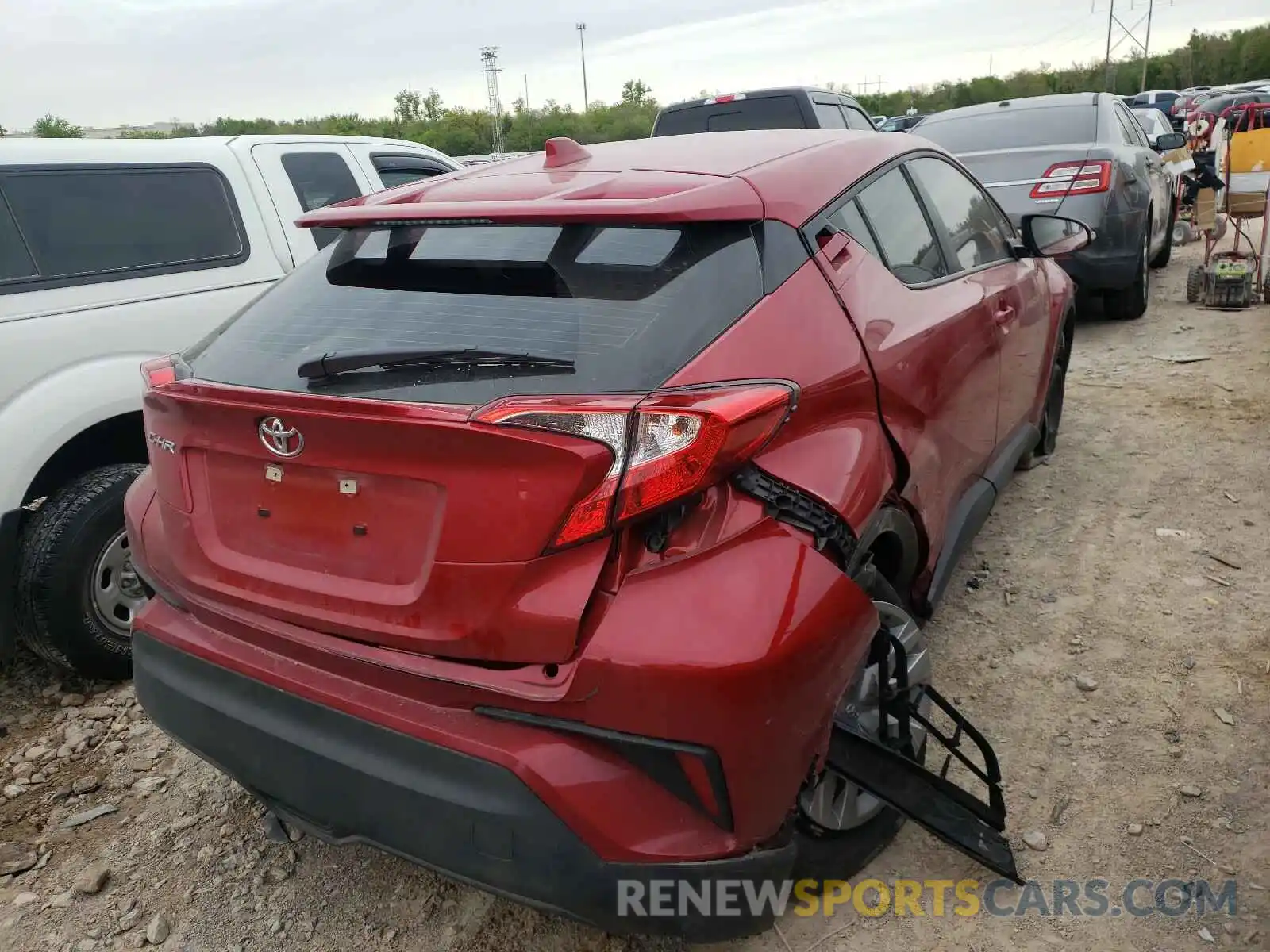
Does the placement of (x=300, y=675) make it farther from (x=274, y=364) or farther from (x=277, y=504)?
(x=274, y=364)

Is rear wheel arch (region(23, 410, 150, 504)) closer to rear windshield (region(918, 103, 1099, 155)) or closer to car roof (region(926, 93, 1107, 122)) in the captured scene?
rear windshield (region(918, 103, 1099, 155))

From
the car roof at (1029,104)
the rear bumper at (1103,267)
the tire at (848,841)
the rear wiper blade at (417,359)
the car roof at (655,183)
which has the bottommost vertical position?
the tire at (848,841)

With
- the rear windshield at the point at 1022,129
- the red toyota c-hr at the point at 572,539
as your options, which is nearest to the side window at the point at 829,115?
the rear windshield at the point at 1022,129

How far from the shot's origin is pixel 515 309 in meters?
1.97

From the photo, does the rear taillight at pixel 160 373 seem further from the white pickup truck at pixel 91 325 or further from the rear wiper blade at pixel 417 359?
the white pickup truck at pixel 91 325

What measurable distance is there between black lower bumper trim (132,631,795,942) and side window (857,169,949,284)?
1.63 metres

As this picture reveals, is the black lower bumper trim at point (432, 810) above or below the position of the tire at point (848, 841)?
above

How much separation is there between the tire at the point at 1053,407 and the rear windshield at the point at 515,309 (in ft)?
10.3

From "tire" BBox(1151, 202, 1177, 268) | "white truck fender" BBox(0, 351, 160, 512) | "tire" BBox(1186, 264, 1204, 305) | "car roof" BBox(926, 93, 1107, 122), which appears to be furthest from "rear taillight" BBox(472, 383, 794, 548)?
"tire" BBox(1151, 202, 1177, 268)

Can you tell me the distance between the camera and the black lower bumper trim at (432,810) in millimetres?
1681

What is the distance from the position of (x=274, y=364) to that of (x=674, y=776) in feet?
3.97

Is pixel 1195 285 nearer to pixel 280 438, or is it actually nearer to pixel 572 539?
pixel 572 539

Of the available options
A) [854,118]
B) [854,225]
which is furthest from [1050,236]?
[854,118]

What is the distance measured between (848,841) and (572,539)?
108cm
